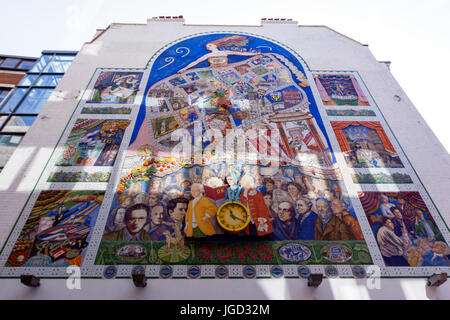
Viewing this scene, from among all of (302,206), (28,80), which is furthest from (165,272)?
(28,80)

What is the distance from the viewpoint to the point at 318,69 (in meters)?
11.5

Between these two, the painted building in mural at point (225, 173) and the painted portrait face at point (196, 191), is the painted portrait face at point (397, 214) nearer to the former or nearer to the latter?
the painted building in mural at point (225, 173)

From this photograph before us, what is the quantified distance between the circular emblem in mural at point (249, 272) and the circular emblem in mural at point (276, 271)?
15.4 inches

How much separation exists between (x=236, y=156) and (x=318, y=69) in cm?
587

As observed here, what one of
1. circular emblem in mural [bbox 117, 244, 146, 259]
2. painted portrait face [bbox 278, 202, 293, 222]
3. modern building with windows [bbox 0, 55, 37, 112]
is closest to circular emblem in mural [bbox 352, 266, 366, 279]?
painted portrait face [bbox 278, 202, 293, 222]

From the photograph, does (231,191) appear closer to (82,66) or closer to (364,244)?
(364,244)

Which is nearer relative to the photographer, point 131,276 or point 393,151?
point 131,276

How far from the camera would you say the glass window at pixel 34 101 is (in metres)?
10.3

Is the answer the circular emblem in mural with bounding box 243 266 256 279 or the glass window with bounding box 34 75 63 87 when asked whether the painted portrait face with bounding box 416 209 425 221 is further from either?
the glass window with bounding box 34 75 63 87

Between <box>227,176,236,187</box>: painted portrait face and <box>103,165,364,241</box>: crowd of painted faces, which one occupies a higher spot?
<box>227,176,236,187</box>: painted portrait face

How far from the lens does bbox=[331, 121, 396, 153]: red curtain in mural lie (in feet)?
28.7

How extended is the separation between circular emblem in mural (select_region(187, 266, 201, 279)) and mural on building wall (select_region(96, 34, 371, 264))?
0.16m
